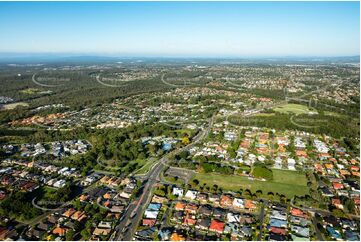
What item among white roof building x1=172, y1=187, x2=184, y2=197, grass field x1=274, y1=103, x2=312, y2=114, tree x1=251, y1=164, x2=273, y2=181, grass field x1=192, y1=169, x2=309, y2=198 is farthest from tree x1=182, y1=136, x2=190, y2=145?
grass field x1=274, y1=103, x2=312, y2=114

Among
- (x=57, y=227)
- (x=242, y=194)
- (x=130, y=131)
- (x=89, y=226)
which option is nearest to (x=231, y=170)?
(x=242, y=194)

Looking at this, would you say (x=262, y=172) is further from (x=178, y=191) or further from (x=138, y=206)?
(x=138, y=206)

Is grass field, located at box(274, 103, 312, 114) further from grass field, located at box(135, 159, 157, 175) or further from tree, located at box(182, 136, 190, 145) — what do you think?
grass field, located at box(135, 159, 157, 175)

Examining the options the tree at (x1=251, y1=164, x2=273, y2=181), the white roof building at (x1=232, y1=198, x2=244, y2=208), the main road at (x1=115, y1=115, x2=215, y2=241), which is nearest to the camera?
the main road at (x1=115, y1=115, x2=215, y2=241)

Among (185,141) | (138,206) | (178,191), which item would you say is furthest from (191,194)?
(185,141)

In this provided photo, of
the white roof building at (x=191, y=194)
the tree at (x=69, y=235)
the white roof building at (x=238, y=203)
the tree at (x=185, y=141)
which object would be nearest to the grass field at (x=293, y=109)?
the tree at (x=185, y=141)
